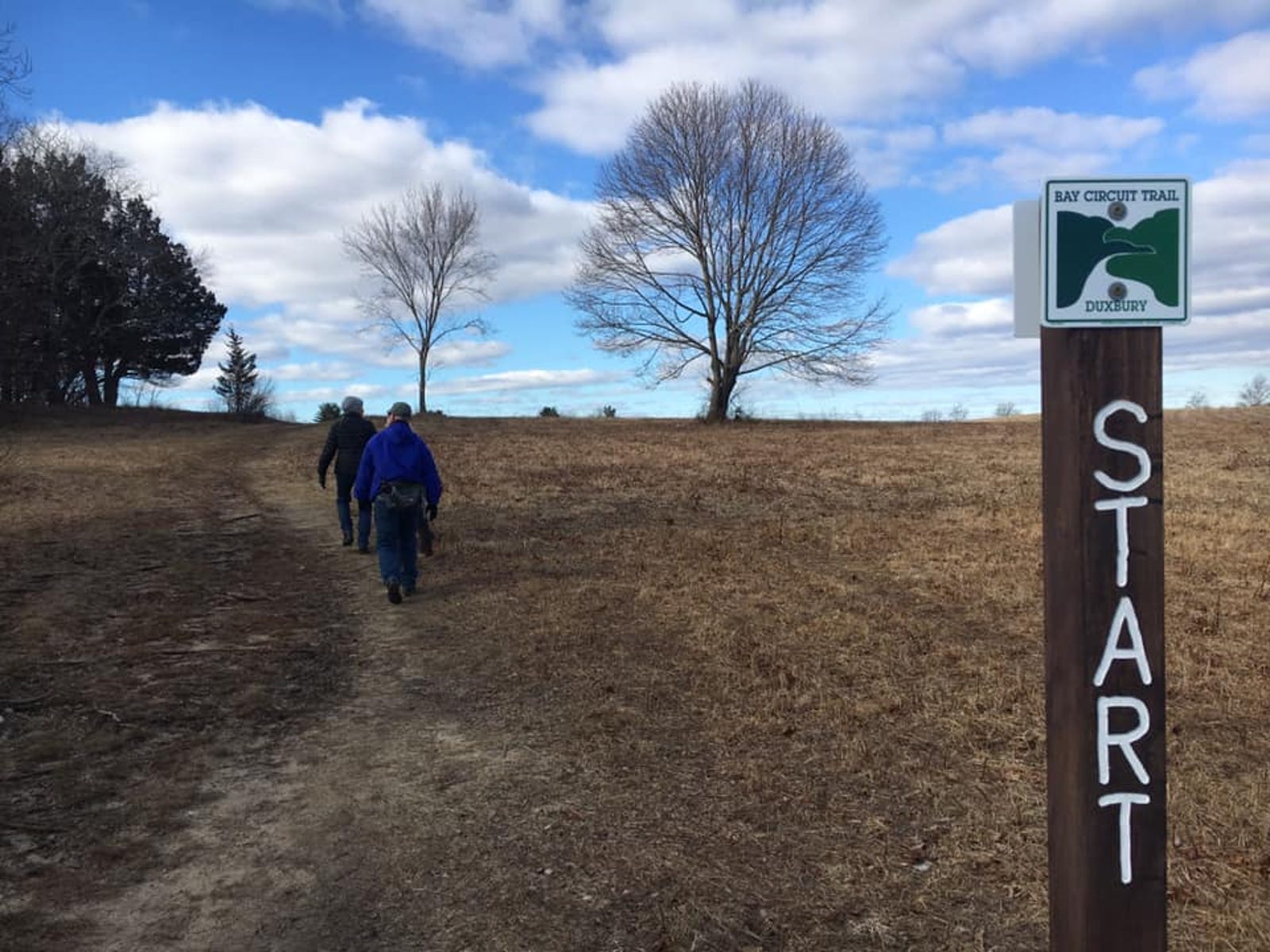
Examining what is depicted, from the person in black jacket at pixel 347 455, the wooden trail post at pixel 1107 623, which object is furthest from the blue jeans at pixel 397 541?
the wooden trail post at pixel 1107 623

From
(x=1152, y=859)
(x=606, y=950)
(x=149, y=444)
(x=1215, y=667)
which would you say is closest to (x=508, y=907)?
(x=606, y=950)

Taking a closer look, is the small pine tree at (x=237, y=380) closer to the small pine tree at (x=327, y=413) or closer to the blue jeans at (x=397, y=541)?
the small pine tree at (x=327, y=413)

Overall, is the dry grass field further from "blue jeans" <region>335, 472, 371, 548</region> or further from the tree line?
the tree line

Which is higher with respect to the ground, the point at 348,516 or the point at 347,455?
the point at 347,455

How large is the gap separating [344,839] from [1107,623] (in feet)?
10.4

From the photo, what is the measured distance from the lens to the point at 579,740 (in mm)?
5078

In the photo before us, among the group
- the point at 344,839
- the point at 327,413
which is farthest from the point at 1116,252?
the point at 327,413

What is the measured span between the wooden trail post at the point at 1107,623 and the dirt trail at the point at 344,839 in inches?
74.5

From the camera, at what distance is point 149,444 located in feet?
83.7

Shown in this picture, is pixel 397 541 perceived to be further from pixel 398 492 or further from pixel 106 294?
pixel 106 294

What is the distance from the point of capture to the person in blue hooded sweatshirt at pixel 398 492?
8414mm

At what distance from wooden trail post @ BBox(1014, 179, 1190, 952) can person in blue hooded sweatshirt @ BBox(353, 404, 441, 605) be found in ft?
22.5

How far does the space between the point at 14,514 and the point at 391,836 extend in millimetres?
10791

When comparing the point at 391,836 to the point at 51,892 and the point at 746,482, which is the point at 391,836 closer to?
the point at 51,892
